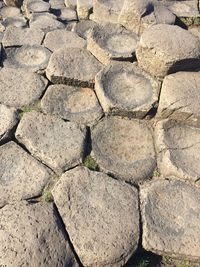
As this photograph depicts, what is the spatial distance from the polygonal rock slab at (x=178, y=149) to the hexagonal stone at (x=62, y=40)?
64.8 inches

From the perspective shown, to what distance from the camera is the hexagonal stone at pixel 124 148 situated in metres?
2.76

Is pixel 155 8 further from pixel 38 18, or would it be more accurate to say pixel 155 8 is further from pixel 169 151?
pixel 169 151

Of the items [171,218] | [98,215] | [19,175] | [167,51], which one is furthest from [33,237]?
[167,51]

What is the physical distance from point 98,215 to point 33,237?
490 millimetres

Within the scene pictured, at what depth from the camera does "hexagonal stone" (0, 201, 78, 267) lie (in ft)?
7.00

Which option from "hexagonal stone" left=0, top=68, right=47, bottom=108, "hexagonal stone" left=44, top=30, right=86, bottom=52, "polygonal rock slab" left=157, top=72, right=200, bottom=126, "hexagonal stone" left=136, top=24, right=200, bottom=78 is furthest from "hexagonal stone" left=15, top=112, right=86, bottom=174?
"hexagonal stone" left=44, top=30, right=86, bottom=52

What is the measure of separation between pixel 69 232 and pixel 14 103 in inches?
56.3

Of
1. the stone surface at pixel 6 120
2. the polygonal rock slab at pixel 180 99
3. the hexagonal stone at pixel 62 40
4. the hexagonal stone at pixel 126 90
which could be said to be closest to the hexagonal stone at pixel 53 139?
the stone surface at pixel 6 120

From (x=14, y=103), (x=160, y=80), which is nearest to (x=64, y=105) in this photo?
(x=14, y=103)

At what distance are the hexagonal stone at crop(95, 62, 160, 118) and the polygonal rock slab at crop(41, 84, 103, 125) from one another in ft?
0.31

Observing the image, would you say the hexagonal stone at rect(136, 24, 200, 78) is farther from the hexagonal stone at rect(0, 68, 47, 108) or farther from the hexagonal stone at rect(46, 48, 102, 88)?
the hexagonal stone at rect(0, 68, 47, 108)

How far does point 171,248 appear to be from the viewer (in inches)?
92.1

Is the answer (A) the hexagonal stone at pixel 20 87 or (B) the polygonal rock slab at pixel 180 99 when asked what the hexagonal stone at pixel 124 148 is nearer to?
(B) the polygonal rock slab at pixel 180 99

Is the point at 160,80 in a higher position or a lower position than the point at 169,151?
higher
